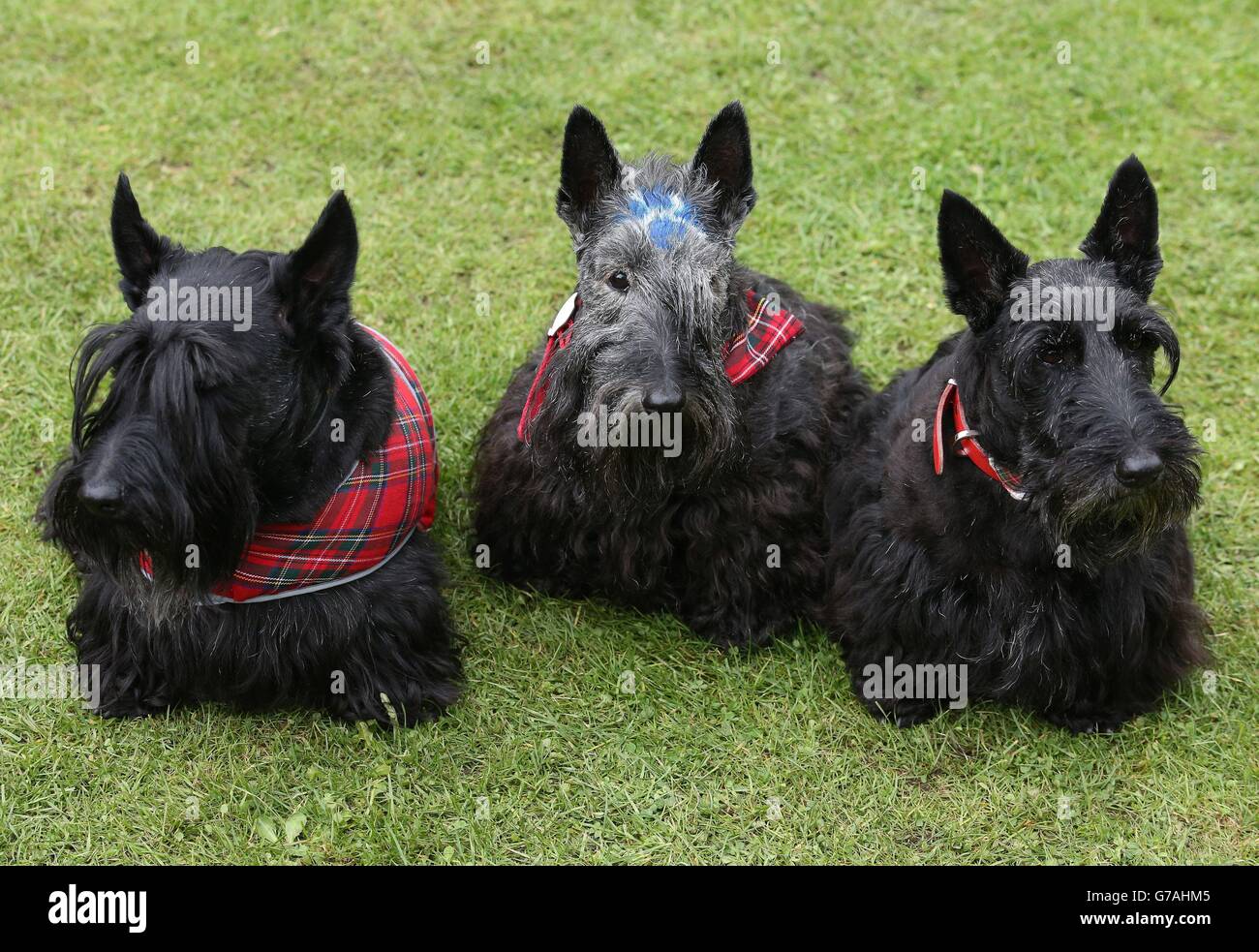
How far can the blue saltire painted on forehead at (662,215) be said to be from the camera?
14.6ft

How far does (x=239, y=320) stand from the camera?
13.0 feet

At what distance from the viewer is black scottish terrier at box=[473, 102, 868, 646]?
4.43m

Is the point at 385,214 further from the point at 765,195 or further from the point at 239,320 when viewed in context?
the point at 239,320

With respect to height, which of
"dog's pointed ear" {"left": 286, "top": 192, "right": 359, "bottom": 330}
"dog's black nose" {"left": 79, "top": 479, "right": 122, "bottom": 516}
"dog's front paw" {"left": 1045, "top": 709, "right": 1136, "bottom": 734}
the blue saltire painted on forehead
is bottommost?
"dog's front paw" {"left": 1045, "top": 709, "right": 1136, "bottom": 734}

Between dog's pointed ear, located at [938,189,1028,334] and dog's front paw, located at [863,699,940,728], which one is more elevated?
dog's pointed ear, located at [938,189,1028,334]

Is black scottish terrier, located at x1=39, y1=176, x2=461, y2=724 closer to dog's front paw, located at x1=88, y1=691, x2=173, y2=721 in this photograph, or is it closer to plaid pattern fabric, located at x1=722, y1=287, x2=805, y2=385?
dog's front paw, located at x1=88, y1=691, x2=173, y2=721

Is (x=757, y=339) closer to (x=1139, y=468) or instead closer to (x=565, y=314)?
(x=565, y=314)

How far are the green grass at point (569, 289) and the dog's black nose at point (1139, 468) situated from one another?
148 centimetres

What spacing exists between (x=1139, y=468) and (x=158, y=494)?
10.8 feet

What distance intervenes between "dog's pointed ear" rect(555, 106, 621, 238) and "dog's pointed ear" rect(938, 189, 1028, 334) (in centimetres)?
127

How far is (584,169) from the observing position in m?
4.57

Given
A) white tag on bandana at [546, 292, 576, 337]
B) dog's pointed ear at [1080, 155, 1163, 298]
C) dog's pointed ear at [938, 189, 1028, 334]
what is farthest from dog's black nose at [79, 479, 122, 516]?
dog's pointed ear at [1080, 155, 1163, 298]

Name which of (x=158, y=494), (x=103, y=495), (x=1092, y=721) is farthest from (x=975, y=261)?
(x=103, y=495)
